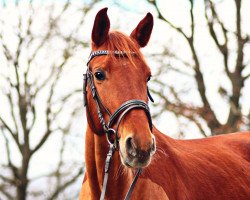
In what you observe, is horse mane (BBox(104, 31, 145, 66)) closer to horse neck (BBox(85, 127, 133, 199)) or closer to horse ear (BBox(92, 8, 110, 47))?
horse ear (BBox(92, 8, 110, 47))

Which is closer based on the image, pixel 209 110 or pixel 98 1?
pixel 209 110

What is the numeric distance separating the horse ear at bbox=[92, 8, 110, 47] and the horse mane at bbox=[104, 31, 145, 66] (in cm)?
6

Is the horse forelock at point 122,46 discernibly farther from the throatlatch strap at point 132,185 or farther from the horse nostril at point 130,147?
the throatlatch strap at point 132,185

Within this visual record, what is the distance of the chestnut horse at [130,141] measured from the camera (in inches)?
154

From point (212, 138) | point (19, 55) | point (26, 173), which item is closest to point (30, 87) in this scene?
point (19, 55)

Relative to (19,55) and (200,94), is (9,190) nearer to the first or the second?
(19,55)

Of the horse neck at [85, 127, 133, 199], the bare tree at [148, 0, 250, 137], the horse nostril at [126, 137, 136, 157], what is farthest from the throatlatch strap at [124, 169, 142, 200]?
the bare tree at [148, 0, 250, 137]

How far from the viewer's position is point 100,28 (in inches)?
181

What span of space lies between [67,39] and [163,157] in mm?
14921

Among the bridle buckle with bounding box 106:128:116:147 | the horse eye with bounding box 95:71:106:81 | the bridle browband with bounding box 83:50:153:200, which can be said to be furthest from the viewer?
the horse eye with bounding box 95:71:106:81

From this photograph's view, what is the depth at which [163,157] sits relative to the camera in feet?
16.5

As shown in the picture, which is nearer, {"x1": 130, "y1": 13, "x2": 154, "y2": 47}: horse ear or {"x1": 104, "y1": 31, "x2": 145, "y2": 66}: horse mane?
{"x1": 104, "y1": 31, "x2": 145, "y2": 66}: horse mane

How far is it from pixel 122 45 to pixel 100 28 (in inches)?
12.9

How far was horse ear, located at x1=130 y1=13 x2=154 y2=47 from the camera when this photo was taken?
482cm
